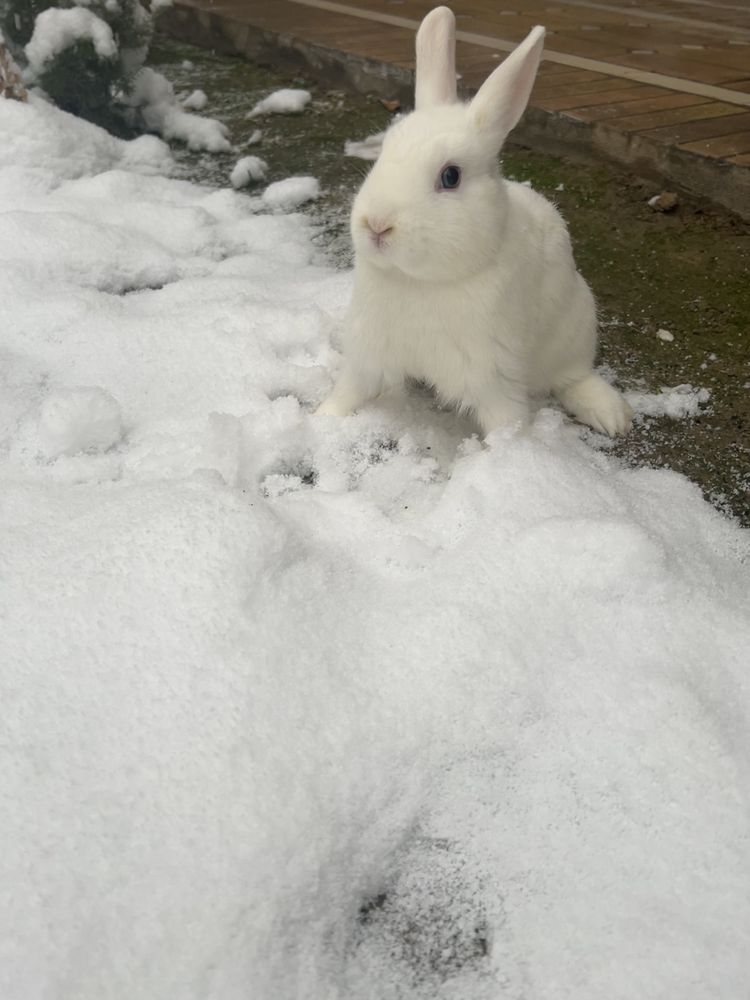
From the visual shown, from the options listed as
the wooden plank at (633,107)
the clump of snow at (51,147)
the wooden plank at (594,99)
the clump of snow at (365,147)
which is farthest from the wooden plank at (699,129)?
the clump of snow at (51,147)

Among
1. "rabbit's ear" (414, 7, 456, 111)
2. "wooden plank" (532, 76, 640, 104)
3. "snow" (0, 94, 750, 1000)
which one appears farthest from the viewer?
"wooden plank" (532, 76, 640, 104)

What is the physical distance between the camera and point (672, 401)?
244cm

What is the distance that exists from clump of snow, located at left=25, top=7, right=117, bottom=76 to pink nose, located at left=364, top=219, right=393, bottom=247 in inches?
107

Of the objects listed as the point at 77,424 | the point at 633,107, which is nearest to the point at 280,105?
the point at 633,107

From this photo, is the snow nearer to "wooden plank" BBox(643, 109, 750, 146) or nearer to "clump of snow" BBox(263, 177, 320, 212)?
"clump of snow" BBox(263, 177, 320, 212)

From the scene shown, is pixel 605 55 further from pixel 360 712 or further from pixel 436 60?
pixel 360 712

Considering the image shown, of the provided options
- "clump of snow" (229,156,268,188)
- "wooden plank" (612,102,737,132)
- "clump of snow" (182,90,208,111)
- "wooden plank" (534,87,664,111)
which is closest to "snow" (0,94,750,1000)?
"clump of snow" (229,156,268,188)

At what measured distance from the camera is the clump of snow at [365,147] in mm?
4066

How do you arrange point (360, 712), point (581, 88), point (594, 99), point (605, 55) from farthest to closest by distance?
point (605, 55) < point (581, 88) < point (594, 99) < point (360, 712)

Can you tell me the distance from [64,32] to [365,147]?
1409 mm

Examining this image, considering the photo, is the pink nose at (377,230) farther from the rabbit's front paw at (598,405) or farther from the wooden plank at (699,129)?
the wooden plank at (699,129)

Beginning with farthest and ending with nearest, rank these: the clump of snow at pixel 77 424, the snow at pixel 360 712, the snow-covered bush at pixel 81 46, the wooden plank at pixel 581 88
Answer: the wooden plank at pixel 581 88, the snow-covered bush at pixel 81 46, the clump of snow at pixel 77 424, the snow at pixel 360 712

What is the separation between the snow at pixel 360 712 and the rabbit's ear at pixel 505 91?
0.70m

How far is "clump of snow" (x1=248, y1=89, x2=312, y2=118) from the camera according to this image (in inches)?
185
